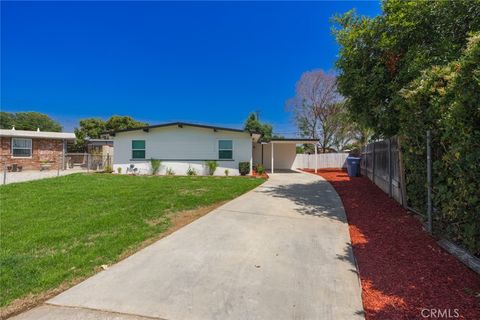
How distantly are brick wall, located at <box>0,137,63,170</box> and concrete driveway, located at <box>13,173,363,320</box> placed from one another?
20.6m

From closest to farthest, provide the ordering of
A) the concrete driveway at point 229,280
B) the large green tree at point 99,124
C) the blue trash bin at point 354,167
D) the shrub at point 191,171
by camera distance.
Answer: the concrete driveway at point 229,280 < the blue trash bin at point 354,167 < the shrub at point 191,171 < the large green tree at point 99,124

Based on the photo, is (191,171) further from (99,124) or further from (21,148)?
(99,124)

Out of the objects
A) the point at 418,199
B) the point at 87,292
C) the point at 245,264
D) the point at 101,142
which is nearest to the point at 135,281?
the point at 87,292

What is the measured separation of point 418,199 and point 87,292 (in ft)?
18.7

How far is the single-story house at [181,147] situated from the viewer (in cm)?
1664

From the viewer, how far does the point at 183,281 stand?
10.3 ft

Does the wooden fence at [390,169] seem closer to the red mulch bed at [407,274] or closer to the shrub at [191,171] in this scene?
the red mulch bed at [407,274]

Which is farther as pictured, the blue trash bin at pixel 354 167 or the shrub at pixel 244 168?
the shrub at pixel 244 168

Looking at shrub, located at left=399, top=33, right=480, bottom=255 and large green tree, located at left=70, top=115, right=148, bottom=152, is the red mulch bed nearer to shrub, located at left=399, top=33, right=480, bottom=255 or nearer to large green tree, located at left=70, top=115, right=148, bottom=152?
shrub, located at left=399, top=33, right=480, bottom=255

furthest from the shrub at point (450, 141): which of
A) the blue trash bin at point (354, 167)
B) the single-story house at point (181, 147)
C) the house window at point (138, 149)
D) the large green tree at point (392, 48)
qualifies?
the house window at point (138, 149)

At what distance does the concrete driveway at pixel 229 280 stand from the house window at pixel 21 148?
20.8 metres

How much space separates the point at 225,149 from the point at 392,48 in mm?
11014

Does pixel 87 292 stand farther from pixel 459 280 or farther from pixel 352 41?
pixel 352 41

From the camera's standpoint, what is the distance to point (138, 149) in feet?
56.3
